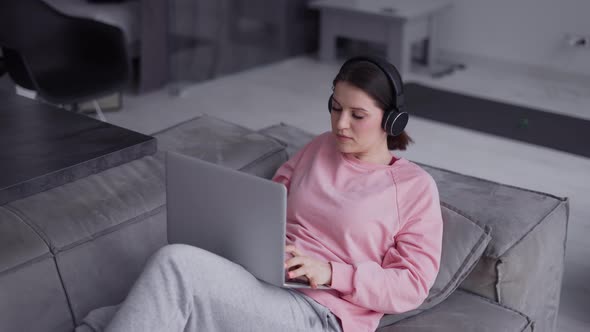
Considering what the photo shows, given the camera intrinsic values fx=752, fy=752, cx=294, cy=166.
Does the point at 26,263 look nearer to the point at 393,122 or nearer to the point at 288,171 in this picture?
the point at 288,171

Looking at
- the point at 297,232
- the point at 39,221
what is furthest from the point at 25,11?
the point at 297,232

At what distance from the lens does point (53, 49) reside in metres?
3.67

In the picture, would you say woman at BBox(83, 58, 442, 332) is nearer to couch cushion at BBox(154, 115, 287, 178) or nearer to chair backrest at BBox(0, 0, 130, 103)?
couch cushion at BBox(154, 115, 287, 178)

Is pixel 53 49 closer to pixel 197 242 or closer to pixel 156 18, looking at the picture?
pixel 156 18

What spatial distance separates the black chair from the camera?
3.48 metres

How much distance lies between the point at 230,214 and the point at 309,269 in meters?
0.20

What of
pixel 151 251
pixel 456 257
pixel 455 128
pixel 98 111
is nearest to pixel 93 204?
pixel 151 251

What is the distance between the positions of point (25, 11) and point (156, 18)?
3.18ft

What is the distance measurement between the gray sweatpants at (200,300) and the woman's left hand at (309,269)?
0.22 feet

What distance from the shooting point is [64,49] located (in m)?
3.68

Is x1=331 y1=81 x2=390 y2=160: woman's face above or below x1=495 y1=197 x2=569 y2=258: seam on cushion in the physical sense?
above

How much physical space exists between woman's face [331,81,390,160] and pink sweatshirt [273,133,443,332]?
0.08 metres

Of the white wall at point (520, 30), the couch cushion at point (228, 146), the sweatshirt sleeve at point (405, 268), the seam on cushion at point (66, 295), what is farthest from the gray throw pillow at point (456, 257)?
the white wall at point (520, 30)

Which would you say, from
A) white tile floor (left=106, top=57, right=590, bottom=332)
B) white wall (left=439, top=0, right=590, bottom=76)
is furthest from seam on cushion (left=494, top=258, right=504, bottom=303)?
white wall (left=439, top=0, right=590, bottom=76)
